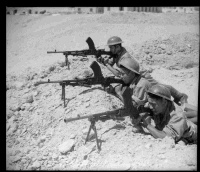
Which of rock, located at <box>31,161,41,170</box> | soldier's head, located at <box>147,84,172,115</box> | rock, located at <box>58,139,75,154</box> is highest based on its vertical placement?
soldier's head, located at <box>147,84,172,115</box>

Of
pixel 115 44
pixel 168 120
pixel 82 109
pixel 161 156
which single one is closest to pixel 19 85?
pixel 82 109

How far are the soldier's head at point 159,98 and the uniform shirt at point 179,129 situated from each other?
0.22m

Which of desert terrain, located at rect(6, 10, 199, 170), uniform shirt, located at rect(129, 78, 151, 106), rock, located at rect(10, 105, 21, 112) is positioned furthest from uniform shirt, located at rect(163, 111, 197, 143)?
rock, located at rect(10, 105, 21, 112)

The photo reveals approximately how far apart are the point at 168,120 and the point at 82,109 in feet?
7.07

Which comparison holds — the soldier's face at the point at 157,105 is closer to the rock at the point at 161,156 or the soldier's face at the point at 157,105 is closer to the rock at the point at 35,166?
the rock at the point at 161,156

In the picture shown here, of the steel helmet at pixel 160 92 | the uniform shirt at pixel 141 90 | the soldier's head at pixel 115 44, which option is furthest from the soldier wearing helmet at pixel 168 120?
the soldier's head at pixel 115 44

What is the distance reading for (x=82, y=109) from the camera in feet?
18.0

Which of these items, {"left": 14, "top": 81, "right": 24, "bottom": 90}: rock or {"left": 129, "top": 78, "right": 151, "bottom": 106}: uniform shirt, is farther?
{"left": 14, "top": 81, "right": 24, "bottom": 90}: rock

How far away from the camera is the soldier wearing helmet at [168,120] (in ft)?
13.0

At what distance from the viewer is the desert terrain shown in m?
3.97

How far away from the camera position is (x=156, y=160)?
12.2 ft

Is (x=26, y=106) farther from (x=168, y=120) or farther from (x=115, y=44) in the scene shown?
(x=168, y=120)

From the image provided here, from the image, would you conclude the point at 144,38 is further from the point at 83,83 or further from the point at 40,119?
the point at 40,119

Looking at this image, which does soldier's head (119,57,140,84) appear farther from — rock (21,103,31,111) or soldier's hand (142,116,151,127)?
rock (21,103,31,111)
